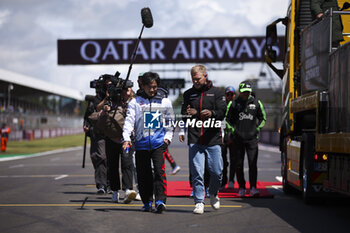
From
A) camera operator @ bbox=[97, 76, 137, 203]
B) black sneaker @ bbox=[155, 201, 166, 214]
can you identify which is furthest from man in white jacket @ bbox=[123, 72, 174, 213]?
camera operator @ bbox=[97, 76, 137, 203]

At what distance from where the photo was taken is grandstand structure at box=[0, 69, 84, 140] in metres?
53.2

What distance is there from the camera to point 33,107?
7369cm

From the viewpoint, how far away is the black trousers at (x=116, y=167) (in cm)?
941

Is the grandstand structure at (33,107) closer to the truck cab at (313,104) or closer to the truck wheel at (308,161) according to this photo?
the truck cab at (313,104)

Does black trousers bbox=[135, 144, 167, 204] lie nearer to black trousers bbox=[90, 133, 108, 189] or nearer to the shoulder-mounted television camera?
the shoulder-mounted television camera

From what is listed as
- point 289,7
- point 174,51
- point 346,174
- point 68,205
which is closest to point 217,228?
point 346,174

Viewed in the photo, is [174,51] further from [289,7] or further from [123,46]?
[289,7]

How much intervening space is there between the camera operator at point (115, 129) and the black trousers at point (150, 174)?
0.78 m

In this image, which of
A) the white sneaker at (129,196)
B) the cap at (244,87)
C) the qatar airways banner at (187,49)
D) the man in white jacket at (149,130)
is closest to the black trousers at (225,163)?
the cap at (244,87)

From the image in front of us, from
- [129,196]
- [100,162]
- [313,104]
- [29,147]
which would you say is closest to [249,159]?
[313,104]

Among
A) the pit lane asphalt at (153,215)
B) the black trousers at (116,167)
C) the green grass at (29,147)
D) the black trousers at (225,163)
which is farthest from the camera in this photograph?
the green grass at (29,147)

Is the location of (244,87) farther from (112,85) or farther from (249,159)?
(112,85)

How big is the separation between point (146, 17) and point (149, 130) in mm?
2082

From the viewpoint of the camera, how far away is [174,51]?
4294 centimetres
